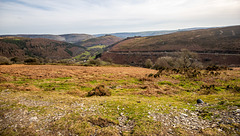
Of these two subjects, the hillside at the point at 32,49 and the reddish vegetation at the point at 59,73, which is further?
the hillside at the point at 32,49

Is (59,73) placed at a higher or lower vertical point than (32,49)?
lower

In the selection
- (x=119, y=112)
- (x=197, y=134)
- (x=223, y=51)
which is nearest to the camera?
(x=197, y=134)

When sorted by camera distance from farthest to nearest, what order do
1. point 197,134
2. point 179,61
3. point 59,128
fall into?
1. point 179,61
2. point 59,128
3. point 197,134

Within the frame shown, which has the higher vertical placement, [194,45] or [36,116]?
[194,45]

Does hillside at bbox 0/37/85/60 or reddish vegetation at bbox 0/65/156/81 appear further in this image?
hillside at bbox 0/37/85/60

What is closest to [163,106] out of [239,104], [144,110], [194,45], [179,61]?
[144,110]

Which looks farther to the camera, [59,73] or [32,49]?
[32,49]

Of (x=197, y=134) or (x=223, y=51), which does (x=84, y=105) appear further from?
(x=223, y=51)

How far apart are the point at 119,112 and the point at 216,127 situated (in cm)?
576

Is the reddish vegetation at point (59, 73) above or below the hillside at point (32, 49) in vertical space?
below

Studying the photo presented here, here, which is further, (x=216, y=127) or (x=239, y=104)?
(x=239, y=104)

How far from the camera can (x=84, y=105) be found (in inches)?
392

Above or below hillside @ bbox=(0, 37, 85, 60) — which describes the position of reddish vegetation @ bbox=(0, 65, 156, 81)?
below

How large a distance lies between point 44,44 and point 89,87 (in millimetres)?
198342
